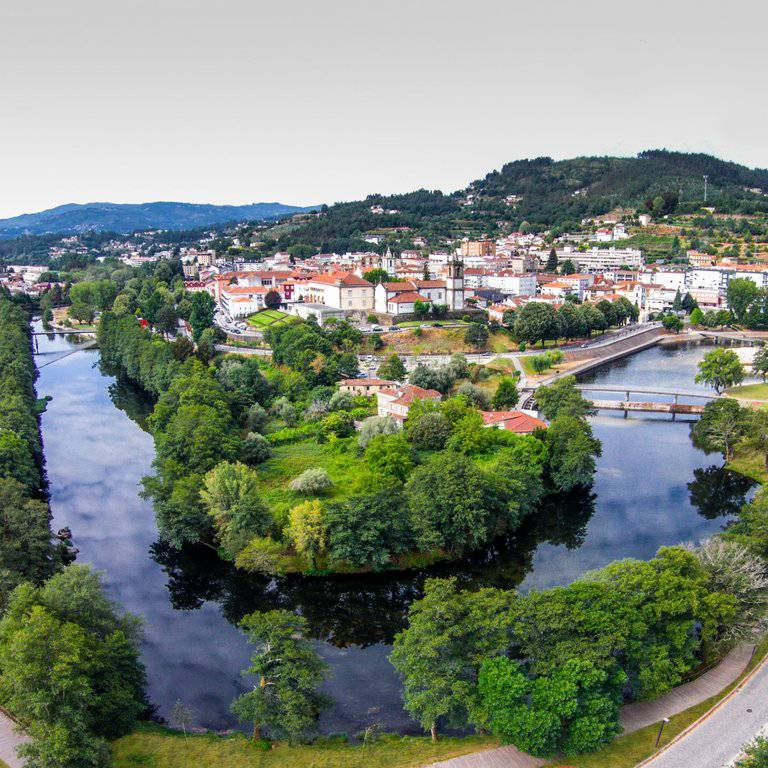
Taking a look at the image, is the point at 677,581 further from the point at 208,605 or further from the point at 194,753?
the point at 208,605

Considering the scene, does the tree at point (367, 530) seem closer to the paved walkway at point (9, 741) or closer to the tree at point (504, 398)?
the paved walkway at point (9, 741)

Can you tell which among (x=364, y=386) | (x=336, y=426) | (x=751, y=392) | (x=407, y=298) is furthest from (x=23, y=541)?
(x=407, y=298)

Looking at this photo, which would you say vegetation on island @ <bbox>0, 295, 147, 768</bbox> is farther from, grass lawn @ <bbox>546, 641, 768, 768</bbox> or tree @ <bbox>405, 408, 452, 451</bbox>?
tree @ <bbox>405, 408, 452, 451</bbox>

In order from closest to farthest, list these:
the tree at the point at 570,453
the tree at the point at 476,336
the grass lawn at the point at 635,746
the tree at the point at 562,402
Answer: the grass lawn at the point at 635,746 < the tree at the point at 570,453 < the tree at the point at 562,402 < the tree at the point at 476,336

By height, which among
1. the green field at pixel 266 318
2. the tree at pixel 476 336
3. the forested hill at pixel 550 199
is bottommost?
the tree at pixel 476 336

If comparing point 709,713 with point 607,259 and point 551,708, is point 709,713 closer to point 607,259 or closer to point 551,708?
point 551,708

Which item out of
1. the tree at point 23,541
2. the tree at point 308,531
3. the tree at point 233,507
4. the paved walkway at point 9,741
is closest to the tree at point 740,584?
the tree at point 308,531

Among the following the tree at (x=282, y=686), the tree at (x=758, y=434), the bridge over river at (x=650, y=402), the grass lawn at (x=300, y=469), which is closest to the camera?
the tree at (x=282, y=686)
